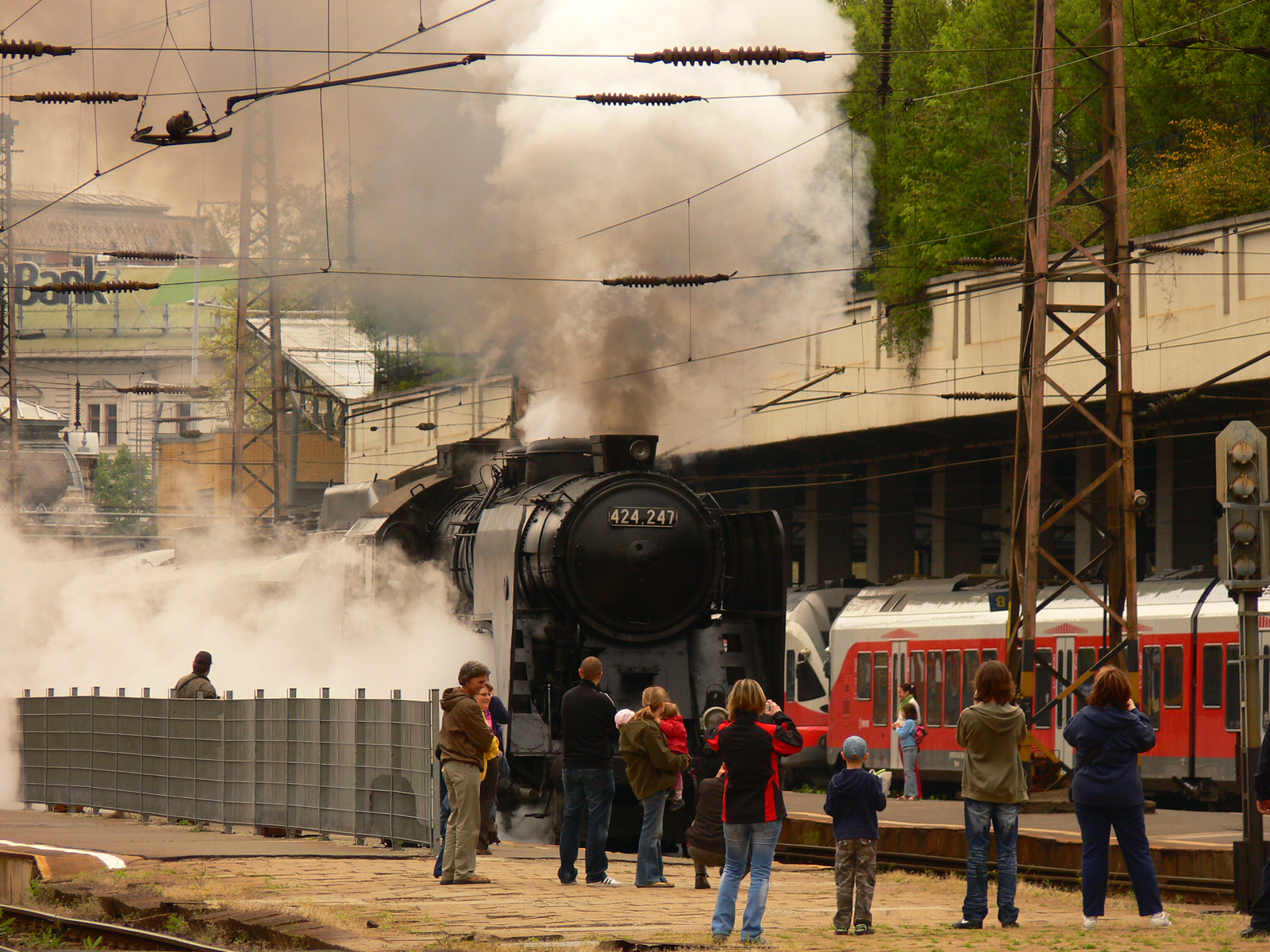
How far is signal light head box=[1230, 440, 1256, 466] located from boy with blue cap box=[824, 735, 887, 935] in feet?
9.03

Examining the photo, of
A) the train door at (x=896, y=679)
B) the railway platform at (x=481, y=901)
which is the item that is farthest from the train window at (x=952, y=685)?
the railway platform at (x=481, y=901)

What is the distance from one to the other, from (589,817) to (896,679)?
15728mm

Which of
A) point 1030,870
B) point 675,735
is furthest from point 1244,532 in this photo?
point 675,735

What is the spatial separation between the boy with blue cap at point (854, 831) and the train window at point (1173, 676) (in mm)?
12472

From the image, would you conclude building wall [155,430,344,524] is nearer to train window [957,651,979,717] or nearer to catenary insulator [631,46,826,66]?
train window [957,651,979,717]

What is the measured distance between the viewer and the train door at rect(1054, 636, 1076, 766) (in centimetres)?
2283

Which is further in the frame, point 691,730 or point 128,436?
point 128,436

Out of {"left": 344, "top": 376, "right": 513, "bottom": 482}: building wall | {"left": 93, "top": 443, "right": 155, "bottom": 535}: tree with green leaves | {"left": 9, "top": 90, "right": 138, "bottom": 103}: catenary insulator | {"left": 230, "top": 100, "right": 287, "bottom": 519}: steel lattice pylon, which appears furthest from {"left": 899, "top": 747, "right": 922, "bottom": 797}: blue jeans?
{"left": 93, "top": 443, "right": 155, "bottom": 535}: tree with green leaves

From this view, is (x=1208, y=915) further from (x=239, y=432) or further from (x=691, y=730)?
(x=239, y=432)

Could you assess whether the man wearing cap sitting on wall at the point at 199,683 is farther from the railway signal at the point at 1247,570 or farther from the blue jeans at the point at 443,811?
the railway signal at the point at 1247,570

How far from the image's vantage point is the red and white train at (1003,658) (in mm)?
20594

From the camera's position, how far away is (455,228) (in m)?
21.6

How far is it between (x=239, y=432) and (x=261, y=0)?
18753 millimetres

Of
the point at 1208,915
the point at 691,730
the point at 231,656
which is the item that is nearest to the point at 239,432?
the point at 231,656
